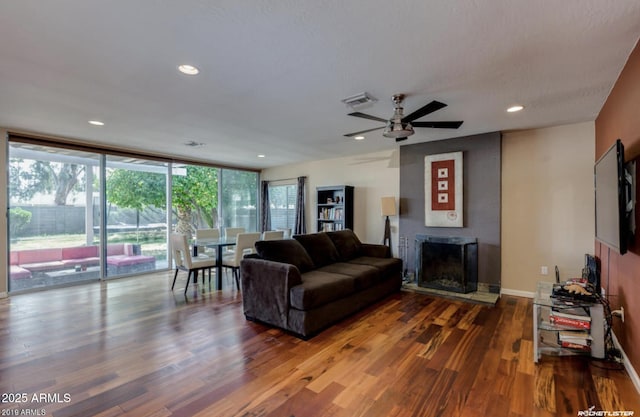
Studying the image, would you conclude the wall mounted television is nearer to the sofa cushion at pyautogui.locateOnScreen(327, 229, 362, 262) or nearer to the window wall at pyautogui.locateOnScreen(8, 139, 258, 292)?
the sofa cushion at pyautogui.locateOnScreen(327, 229, 362, 262)

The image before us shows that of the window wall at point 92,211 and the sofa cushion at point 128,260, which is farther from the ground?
the window wall at point 92,211

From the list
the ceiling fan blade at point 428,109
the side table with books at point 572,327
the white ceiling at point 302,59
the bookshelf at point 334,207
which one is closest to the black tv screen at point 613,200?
the side table with books at point 572,327

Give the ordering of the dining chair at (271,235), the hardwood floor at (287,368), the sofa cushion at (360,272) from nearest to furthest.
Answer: the hardwood floor at (287,368), the sofa cushion at (360,272), the dining chair at (271,235)

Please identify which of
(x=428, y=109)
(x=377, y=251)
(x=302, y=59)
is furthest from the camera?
(x=377, y=251)

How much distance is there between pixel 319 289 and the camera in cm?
297

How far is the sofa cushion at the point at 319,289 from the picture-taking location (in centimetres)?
286

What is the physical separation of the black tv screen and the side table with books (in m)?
0.60

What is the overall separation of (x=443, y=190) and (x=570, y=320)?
2577 millimetres

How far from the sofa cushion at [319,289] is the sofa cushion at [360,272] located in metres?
0.14

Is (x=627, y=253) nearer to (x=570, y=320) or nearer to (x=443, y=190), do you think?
(x=570, y=320)

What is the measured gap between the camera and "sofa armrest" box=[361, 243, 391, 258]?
4719 millimetres

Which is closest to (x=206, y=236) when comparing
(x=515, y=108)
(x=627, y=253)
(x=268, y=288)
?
(x=268, y=288)

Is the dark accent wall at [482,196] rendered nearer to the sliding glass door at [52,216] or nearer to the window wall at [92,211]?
the window wall at [92,211]

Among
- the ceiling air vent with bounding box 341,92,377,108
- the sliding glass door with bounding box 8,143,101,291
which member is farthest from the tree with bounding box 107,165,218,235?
the ceiling air vent with bounding box 341,92,377,108
